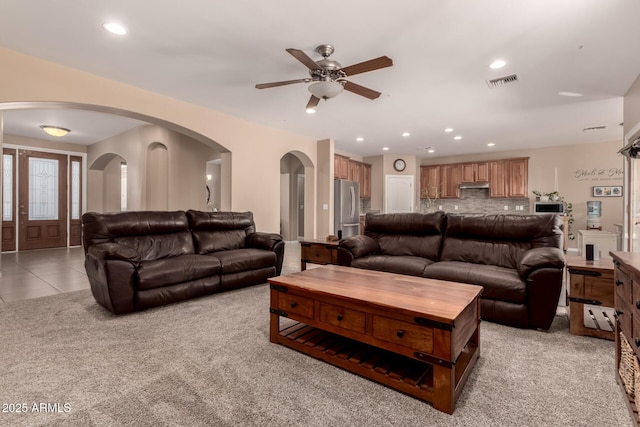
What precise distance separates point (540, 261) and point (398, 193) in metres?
6.36

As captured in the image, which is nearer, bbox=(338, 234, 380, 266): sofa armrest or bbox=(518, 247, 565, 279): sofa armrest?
bbox=(518, 247, 565, 279): sofa armrest

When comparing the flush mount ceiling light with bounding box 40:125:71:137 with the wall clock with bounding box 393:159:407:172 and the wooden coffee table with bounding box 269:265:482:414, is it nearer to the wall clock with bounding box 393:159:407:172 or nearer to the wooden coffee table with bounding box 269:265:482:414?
the wooden coffee table with bounding box 269:265:482:414

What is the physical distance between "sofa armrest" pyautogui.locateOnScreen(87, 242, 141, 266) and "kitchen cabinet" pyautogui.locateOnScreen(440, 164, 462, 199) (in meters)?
7.88

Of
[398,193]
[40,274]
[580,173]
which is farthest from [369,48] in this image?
[580,173]

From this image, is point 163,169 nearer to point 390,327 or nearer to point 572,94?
point 390,327

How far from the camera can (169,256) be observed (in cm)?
369

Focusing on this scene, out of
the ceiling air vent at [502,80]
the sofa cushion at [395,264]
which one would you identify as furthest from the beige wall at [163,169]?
the ceiling air vent at [502,80]

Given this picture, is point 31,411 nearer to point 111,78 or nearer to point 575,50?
point 111,78

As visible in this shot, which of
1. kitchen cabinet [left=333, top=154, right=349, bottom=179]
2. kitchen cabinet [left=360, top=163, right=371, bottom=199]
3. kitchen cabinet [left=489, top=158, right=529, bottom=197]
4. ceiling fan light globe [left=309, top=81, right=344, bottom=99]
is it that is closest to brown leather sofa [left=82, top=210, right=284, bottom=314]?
ceiling fan light globe [left=309, top=81, right=344, bottom=99]

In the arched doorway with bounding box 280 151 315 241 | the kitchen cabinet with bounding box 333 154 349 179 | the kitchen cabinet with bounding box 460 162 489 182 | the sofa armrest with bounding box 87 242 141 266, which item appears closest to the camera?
the sofa armrest with bounding box 87 242 141 266

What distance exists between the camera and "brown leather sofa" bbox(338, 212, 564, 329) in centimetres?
255

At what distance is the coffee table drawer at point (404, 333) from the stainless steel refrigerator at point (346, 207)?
5.11 metres

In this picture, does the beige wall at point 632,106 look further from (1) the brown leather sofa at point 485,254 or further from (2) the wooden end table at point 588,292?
(2) the wooden end table at point 588,292

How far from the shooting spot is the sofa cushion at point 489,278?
261cm
